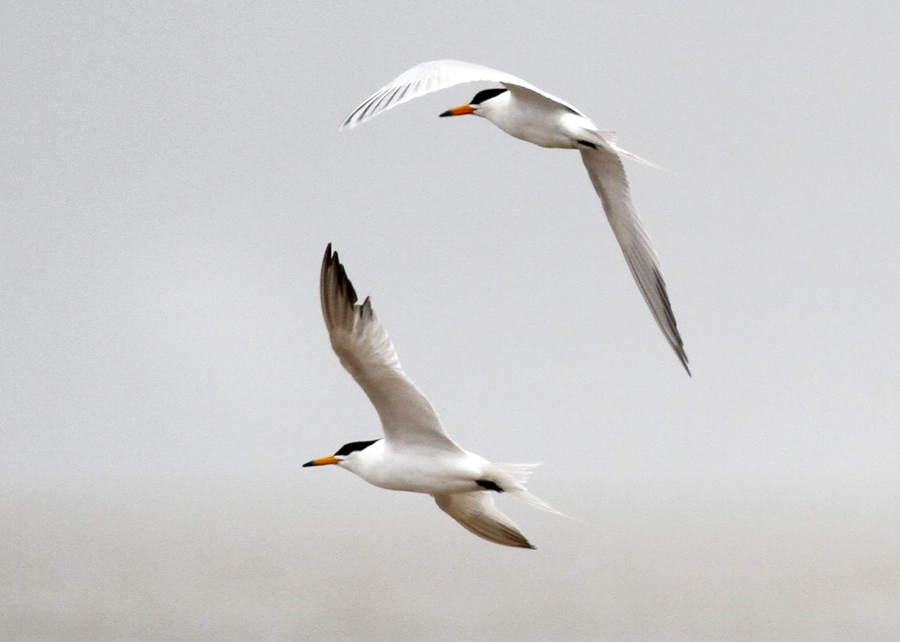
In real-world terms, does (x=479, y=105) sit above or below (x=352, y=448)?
above

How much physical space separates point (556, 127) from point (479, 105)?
0.66m

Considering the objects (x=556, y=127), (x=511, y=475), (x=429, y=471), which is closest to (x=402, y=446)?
(x=429, y=471)

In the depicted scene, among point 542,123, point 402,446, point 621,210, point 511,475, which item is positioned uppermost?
point 542,123

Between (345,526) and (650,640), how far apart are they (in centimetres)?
2496

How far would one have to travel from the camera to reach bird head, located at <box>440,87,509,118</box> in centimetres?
902

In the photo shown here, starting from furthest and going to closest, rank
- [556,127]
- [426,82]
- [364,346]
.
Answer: [556,127] → [426,82] → [364,346]

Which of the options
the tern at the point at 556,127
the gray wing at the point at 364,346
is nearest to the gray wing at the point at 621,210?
the tern at the point at 556,127

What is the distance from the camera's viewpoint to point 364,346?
26.0ft

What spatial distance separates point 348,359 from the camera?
314 inches

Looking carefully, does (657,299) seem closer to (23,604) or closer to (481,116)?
(481,116)

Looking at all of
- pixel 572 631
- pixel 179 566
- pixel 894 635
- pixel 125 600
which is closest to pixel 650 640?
pixel 572 631

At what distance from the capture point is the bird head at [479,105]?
9.02 metres

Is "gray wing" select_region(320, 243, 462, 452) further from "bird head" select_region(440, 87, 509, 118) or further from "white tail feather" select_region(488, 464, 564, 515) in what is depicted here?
"bird head" select_region(440, 87, 509, 118)

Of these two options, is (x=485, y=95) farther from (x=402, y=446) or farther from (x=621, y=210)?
(x=402, y=446)
